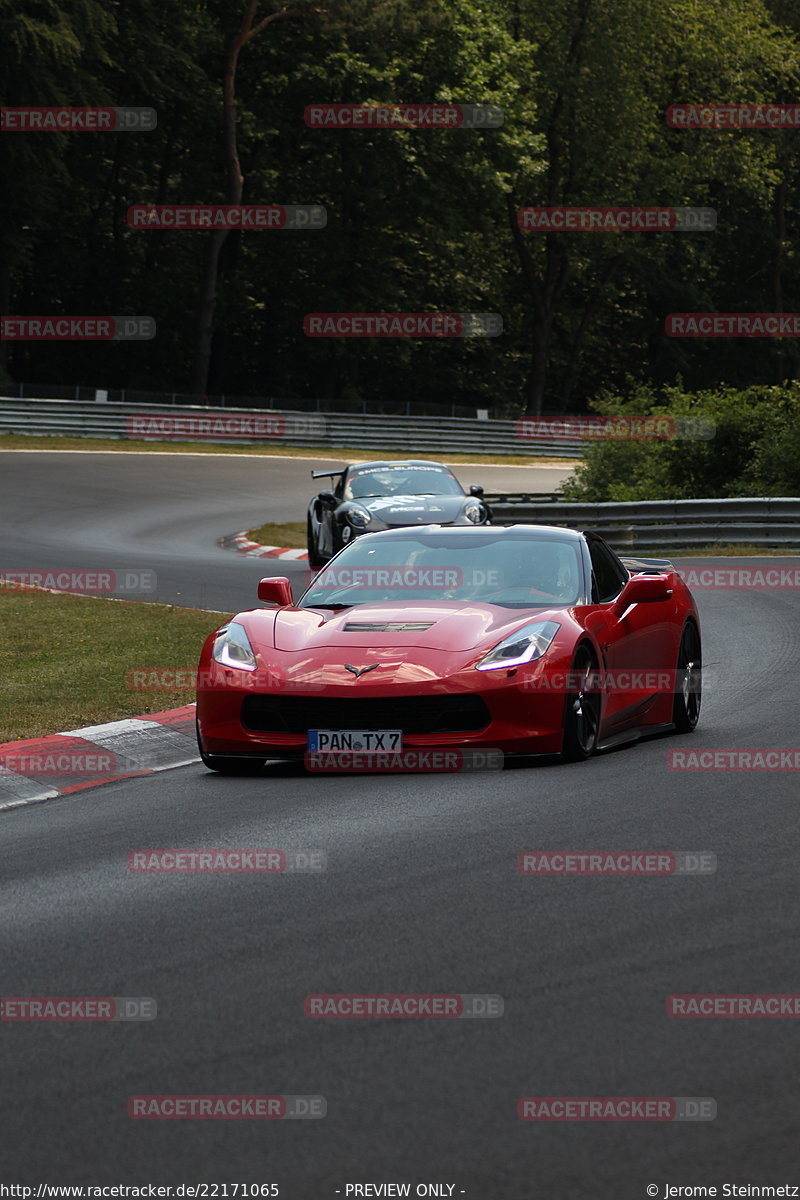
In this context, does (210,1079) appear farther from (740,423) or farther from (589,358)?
(589,358)

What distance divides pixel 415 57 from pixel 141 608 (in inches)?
1813

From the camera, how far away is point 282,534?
30.9 m

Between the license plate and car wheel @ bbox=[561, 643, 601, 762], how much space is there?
0.93 metres

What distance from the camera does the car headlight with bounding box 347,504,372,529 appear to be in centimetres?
2259

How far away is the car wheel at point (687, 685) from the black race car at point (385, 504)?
10.9m

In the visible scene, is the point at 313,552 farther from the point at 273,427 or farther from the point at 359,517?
the point at 273,427

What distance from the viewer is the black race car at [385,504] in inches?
895

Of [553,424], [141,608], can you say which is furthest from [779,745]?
[553,424]

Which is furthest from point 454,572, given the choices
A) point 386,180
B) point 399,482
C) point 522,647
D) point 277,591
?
point 386,180

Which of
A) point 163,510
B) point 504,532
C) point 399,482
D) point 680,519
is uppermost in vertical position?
point 504,532

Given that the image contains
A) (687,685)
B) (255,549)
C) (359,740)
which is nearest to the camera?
(359,740)

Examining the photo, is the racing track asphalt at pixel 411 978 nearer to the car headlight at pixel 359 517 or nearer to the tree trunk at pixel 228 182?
the car headlight at pixel 359 517

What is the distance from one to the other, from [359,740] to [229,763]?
950 millimetres

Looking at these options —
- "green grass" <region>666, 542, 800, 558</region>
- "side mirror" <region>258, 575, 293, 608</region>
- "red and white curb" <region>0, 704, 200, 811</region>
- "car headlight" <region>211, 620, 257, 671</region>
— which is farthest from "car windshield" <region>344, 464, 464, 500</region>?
"car headlight" <region>211, 620, 257, 671</region>
